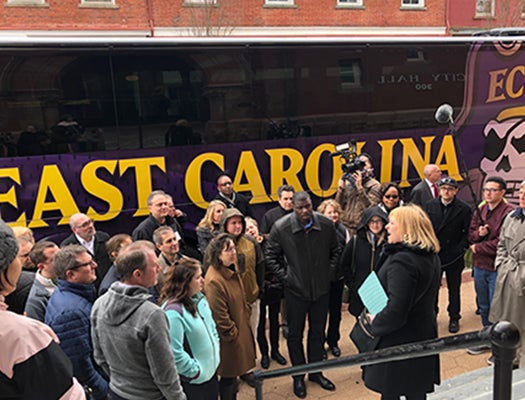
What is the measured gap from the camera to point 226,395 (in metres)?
3.72

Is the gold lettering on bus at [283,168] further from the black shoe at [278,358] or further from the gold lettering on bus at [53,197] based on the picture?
the gold lettering on bus at [53,197]

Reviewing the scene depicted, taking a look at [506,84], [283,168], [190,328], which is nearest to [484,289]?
[283,168]

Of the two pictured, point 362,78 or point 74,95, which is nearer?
point 74,95

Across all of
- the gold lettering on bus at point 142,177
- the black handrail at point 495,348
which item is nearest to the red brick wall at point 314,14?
the gold lettering on bus at point 142,177

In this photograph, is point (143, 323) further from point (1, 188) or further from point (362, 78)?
point (362, 78)

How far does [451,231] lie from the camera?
5250mm

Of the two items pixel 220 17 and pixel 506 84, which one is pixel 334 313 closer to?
pixel 506 84

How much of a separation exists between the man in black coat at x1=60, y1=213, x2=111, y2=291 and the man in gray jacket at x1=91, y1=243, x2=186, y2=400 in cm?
203

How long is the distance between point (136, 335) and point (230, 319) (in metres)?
1.22

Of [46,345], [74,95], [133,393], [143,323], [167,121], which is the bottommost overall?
[133,393]

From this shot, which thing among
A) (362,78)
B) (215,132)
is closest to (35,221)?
(215,132)

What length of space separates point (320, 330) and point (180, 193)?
→ 2.60 m

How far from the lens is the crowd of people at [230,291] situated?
8.09ft

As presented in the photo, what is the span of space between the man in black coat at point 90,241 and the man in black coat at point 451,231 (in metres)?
3.64
